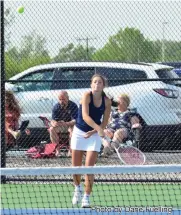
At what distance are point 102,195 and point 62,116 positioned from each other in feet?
6.10

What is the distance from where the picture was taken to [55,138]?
10.6 meters

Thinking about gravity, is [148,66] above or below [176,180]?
above

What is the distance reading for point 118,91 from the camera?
10555 mm

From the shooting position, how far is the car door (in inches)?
420

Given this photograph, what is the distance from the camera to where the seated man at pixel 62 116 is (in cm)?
1041

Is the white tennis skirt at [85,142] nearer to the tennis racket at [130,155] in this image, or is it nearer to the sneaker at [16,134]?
the tennis racket at [130,155]

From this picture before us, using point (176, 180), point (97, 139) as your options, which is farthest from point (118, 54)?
point (97, 139)

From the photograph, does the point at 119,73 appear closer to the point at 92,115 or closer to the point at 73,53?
the point at 73,53

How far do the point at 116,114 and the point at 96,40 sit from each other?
123cm

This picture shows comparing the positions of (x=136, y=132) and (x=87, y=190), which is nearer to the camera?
(x=87, y=190)

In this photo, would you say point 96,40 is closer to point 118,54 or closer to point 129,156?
point 118,54

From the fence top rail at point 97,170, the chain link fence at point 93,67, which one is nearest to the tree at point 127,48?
the chain link fence at point 93,67

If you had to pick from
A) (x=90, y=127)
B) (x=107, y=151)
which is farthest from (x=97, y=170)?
(x=107, y=151)

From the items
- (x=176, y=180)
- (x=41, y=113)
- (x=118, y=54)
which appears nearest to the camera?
(x=176, y=180)
